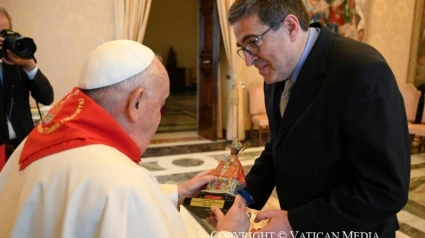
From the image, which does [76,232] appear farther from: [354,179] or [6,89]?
[6,89]

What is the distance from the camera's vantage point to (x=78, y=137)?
2.97 ft

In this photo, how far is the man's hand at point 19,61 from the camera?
93.0 inches

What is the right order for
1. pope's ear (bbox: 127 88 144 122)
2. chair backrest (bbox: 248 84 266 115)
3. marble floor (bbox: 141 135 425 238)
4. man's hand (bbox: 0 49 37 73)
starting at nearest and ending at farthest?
pope's ear (bbox: 127 88 144 122) < man's hand (bbox: 0 49 37 73) < marble floor (bbox: 141 135 425 238) < chair backrest (bbox: 248 84 266 115)

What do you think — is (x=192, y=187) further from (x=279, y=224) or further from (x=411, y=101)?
(x=411, y=101)

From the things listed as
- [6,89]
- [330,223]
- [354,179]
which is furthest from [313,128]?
[6,89]

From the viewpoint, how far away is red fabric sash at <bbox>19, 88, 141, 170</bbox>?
906mm

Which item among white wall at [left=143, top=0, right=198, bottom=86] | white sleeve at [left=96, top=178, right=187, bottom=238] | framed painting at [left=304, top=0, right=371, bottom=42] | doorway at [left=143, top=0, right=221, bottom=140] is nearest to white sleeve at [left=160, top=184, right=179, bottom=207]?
white sleeve at [left=96, top=178, right=187, bottom=238]

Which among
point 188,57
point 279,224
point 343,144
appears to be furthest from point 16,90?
point 188,57

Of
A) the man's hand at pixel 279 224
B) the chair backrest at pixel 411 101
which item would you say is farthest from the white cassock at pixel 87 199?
the chair backrest at pixel 411 101

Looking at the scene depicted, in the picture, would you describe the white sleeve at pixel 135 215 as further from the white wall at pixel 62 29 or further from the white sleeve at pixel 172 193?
the white wall at pixel 62 29

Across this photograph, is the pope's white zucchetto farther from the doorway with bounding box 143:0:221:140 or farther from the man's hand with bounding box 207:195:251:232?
the doorway with bounding box 143:0:221:140

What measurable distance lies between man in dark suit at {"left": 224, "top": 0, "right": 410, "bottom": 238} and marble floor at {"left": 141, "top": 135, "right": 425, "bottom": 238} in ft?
5.25

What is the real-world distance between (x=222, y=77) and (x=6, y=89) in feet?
15.2

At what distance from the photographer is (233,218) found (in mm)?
1209
